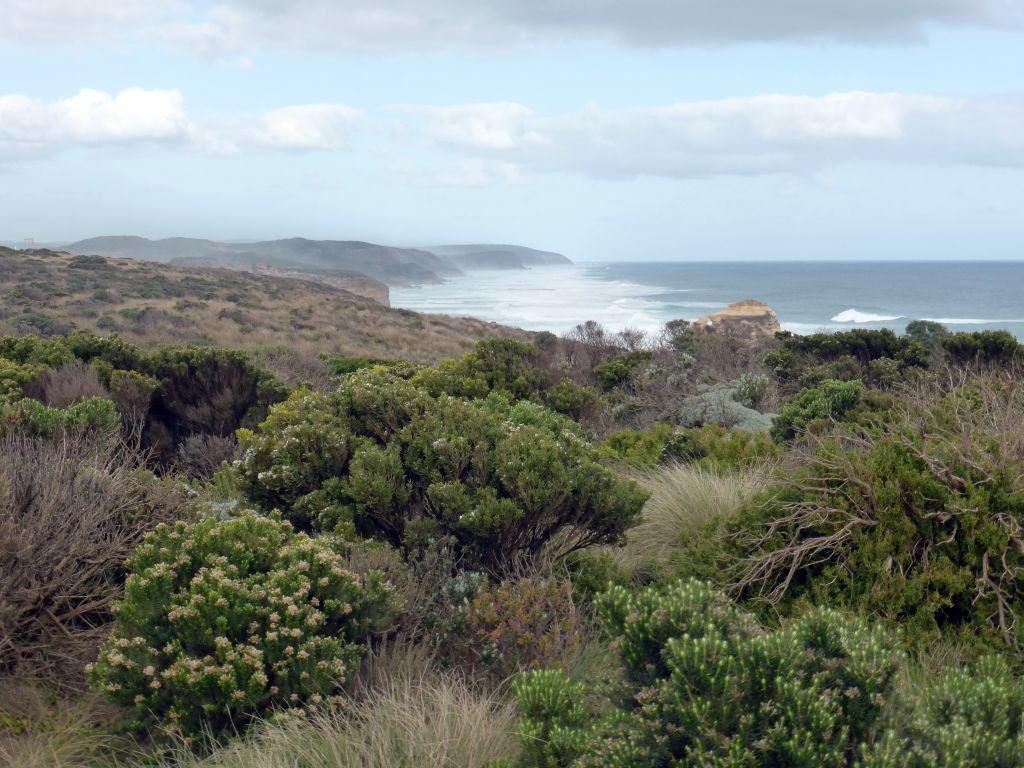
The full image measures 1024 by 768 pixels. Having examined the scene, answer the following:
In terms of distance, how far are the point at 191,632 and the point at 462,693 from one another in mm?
1147

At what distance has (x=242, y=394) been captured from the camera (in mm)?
10000

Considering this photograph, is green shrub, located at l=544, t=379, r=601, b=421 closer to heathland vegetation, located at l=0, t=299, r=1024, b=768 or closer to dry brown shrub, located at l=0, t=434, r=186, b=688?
heathland vegetation, located at l=0, t=299, r=1024, b=768

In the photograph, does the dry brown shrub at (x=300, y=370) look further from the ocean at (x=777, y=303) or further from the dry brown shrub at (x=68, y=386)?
the ocean at (x=777, y=303)

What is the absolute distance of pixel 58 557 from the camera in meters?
4.14

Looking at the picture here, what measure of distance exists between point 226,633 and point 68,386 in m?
6.73

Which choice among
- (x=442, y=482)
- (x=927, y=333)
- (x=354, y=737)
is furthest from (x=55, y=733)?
(x=927, y=333)

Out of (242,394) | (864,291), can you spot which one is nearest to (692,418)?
(242,394)

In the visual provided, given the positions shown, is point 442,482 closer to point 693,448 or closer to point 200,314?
point 693,448

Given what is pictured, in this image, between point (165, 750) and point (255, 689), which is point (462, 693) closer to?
point (255, 689)

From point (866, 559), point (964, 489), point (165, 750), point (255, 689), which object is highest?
point (964, 489)

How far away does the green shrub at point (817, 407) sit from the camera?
32.1 feet

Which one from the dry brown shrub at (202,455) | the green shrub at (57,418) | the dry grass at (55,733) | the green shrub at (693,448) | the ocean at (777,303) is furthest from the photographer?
the ocean at (777,303)

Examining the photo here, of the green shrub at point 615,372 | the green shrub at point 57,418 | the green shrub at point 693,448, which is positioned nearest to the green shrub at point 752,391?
the green shrub at point 615,372

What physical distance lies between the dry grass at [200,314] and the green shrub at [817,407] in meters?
21.1
